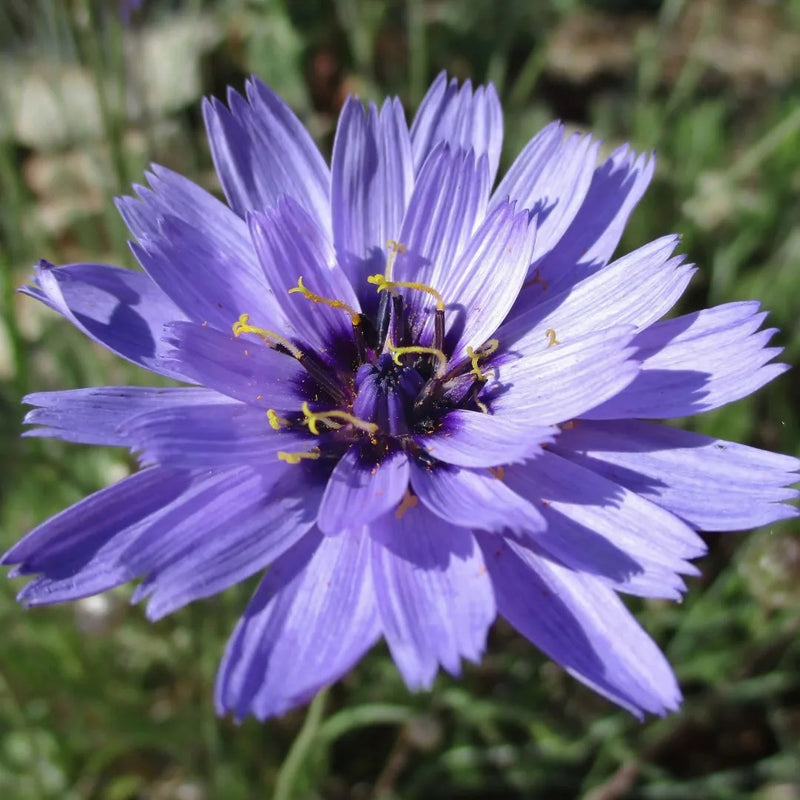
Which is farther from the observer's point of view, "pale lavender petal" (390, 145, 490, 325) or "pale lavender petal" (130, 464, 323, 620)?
"pale lavender petal" (390, 145, 490, 325)

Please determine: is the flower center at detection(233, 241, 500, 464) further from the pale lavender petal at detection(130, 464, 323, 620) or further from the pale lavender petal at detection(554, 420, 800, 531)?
the pale lavender petal at detection(554, 420, 800, 531)

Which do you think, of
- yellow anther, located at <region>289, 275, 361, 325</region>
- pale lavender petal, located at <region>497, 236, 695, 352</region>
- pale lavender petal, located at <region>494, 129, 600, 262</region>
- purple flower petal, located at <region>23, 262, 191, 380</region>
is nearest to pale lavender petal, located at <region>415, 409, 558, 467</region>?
pale lavender petal, located at <region>497, 236, 695, 352</region>

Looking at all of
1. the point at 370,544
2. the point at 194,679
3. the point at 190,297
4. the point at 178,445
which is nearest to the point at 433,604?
the point at 370,544

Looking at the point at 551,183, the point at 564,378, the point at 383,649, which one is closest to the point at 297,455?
the point at 564,378

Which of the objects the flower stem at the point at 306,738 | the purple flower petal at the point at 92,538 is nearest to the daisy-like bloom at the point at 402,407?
the purple flower petal at the point at 92,538

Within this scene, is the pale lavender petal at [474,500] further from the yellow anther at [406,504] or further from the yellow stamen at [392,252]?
the yellow stamen at [392,252]
